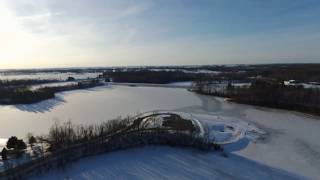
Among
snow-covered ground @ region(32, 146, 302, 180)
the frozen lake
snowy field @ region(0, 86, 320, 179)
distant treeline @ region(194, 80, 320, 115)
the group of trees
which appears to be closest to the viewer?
snow-covered ground @ region(32, 146, 302, 180)

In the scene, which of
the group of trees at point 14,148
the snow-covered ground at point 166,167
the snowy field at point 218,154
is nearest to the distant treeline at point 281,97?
the snowy field at point 218,154

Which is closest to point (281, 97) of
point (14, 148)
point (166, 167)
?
point (166, 167)

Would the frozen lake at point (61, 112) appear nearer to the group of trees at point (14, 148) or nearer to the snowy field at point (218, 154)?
the snowy field at point (218, 154)

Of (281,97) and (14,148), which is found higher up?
(281,97)

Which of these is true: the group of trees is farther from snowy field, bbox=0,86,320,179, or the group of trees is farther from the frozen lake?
the frozen lake

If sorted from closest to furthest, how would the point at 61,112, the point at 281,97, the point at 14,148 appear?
the point at 14,148, the point at 61,112, the point at 281,97

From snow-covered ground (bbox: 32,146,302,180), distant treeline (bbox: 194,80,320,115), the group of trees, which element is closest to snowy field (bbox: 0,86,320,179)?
snow-covered ground (bbox: 32,146,302,180)

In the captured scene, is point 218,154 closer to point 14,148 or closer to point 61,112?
point 14,148

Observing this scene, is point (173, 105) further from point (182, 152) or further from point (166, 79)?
point (166, 79)

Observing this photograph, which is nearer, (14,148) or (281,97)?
(14,148)
